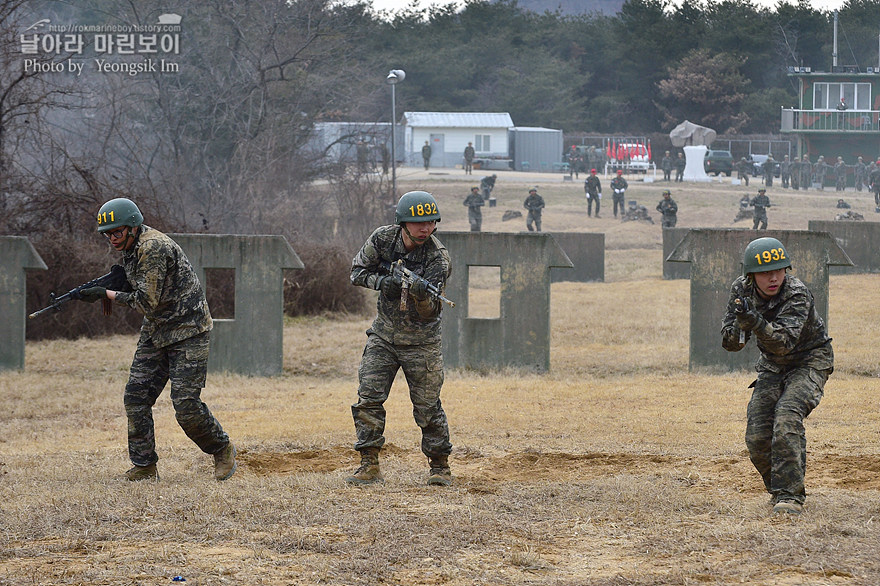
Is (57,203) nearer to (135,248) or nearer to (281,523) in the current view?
(135,248)

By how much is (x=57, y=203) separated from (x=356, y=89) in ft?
65.7

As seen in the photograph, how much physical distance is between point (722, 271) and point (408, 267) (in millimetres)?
6623

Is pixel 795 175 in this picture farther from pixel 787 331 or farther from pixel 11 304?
pixel 787 331

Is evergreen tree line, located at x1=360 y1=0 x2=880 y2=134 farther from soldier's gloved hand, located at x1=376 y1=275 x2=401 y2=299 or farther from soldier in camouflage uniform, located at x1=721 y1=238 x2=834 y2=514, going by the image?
soldier in camouflage uniform, located at x1=721 y1=238 x2=834 y2=514

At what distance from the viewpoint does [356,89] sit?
36.9 meters

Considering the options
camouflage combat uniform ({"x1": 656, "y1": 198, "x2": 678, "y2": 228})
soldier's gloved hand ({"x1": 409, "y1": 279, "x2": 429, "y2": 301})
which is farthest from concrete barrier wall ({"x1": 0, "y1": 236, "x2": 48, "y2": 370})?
camouflage combat uniform ({"x1": 656, "y1": 198, "x2": 678, "y2": 228})

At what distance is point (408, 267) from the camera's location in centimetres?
738

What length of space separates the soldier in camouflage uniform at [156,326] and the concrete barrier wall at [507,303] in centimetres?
611

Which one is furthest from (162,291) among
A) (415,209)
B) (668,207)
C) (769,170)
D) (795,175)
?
(769,170)

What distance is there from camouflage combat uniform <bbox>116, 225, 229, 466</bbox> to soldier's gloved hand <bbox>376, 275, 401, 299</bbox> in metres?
1.28

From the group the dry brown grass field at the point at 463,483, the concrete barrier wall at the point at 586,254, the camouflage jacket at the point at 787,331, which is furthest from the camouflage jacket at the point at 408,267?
the concrete barrier wall at the point at 586,254

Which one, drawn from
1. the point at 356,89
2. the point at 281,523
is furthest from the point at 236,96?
the point at 281,523

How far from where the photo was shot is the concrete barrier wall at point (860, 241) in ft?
75.9

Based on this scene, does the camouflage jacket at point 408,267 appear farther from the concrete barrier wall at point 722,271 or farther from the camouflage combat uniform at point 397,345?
the concrete barrier wall at point 722,271
